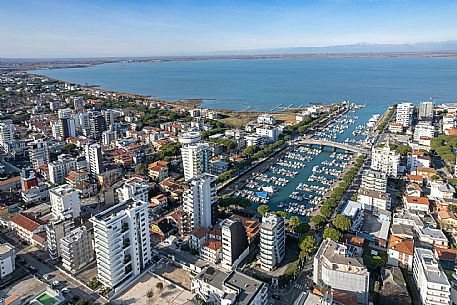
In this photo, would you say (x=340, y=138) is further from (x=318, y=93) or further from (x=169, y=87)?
(x=169, y=87)

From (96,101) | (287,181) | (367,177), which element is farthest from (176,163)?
(96,101)

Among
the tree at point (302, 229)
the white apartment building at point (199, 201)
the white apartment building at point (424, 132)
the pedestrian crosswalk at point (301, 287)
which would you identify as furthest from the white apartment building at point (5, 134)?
the white apartment building at point (424, 132)

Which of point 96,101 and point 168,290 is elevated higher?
point 96,101

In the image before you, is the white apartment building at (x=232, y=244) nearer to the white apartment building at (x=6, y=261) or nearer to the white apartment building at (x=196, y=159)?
the white apartment building at (x=196, y=159)

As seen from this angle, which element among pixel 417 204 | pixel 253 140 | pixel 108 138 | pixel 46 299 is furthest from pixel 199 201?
pixel 108 138

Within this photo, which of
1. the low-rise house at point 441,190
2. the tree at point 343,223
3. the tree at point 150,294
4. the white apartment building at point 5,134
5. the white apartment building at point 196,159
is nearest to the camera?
the tree at point 150,294

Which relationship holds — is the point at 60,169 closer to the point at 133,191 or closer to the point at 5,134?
the point at 133,191
